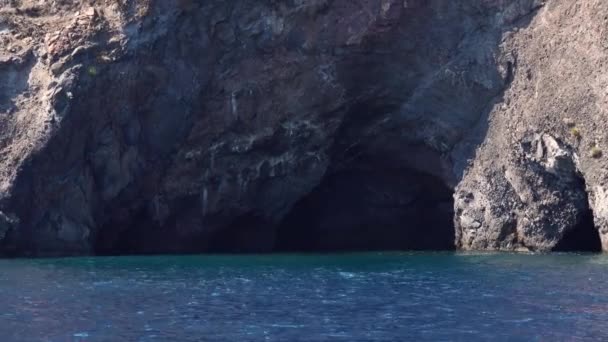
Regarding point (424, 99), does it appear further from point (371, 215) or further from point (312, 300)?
point (312, 300)

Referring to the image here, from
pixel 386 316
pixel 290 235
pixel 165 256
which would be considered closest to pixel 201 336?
pixel 386 316

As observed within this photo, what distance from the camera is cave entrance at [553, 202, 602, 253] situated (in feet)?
175

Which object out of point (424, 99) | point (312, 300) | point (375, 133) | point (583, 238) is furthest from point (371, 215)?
point (312, 300)

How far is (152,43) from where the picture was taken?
57.0 meters

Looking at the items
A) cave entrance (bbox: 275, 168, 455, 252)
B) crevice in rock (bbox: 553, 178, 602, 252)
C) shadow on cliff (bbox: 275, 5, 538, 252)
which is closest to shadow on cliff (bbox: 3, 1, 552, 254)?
shadow on cliff (bbox: 275, 5, 538, 252)

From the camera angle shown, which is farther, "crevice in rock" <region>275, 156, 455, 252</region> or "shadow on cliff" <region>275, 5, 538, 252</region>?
"crevice in rock" <region>275, 156, 455, 252</region>

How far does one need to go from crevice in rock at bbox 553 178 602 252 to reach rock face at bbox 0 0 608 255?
0.39 feet

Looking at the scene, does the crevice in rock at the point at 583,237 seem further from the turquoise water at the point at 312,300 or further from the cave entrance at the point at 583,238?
the turquoise water at the point at 312,300

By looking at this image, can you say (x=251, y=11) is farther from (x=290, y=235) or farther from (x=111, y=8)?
(x=290, y=235)

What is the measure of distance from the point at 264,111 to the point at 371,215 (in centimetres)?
1172

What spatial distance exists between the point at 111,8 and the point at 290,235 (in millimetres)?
17539

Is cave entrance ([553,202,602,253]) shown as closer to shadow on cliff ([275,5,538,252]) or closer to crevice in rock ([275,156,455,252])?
shadow on cliff ([275,5,538,252])

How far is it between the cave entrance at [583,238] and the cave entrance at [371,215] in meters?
9.60

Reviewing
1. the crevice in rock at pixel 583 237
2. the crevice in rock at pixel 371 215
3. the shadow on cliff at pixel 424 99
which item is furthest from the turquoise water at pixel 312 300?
the crevice in rock at pixel 371 215
